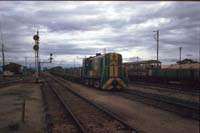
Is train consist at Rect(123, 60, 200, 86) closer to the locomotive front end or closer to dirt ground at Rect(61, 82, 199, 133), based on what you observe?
the locomotive front end

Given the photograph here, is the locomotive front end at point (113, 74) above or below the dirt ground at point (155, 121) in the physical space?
above

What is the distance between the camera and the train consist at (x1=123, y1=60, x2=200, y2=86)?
1166 inches

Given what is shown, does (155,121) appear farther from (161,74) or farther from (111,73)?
(161,74)

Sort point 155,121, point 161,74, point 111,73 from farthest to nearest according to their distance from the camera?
point 161,74 < point 111,73 < point 155,121

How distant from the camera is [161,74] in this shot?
35.9 metres

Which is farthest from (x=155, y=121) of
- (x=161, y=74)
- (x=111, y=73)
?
(x=161, y=74)

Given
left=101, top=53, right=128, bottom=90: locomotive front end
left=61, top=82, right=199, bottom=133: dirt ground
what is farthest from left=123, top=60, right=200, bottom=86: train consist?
left=61, top=82, right=199, bottom=133: dirt ground

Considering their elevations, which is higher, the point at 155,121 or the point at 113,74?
the point at 113,74

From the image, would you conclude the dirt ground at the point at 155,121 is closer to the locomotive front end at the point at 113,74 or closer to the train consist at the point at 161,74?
the locomotive front end at the point at 113,74

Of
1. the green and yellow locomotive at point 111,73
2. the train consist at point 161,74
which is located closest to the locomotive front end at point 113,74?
the green and yellow locomotive at point 111,73

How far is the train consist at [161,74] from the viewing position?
2961 centimetres

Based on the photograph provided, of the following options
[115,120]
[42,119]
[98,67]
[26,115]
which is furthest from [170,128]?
[98,67]

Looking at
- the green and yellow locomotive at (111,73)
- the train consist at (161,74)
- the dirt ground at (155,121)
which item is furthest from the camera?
the train consist at (161,74)

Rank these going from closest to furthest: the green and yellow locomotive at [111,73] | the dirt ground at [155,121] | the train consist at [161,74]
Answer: the dirt ground at [155,121] → the green and yellow locomotive at [111,73] → the train consist at [161,74]
